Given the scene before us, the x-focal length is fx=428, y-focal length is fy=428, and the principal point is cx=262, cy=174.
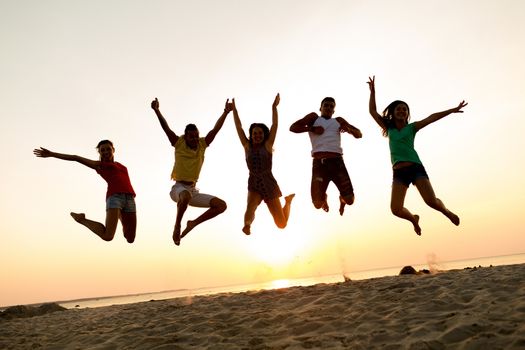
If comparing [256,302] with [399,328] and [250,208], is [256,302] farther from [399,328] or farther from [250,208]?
[399,328]

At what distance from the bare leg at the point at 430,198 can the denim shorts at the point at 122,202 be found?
5.39m

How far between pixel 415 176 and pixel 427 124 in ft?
3.30

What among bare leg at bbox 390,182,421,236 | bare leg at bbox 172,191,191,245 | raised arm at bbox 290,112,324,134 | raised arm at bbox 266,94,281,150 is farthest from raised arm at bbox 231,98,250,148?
bare leg at bbox 390,182,421,236

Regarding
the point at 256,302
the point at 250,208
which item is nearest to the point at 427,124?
the point at 250,208

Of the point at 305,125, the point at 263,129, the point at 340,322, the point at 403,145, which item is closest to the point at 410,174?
the point at 403,145

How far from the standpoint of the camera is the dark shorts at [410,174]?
758cm

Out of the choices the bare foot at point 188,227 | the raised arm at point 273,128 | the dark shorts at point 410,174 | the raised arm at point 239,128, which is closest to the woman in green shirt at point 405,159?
the dark shorts at point 410,174

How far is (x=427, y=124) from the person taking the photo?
7.78m

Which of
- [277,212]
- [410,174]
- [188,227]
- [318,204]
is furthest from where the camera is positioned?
[318,204]

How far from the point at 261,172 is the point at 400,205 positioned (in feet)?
8.83

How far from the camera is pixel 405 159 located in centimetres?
757

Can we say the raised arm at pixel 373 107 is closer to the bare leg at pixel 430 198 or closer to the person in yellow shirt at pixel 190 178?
the bare leg at pixel 430 198

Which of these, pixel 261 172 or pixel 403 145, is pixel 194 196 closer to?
pixel 261 172

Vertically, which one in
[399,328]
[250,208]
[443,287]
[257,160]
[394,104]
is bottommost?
[399,328]
